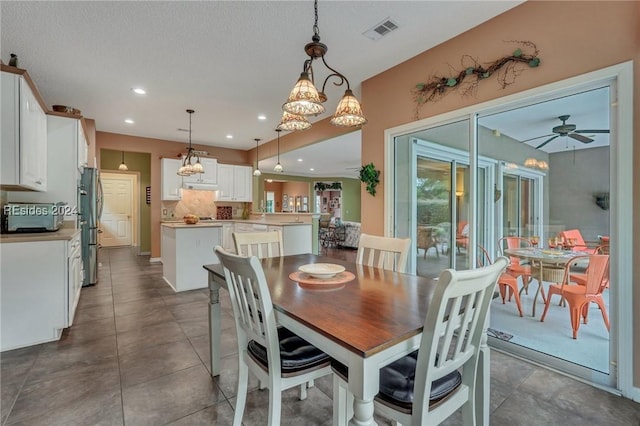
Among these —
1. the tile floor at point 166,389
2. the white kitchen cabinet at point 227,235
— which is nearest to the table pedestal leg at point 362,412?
the tile floor at point 166,389

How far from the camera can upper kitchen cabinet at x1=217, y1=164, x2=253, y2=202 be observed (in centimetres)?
727

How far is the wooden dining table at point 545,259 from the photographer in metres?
2.50

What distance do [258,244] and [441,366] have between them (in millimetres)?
1789

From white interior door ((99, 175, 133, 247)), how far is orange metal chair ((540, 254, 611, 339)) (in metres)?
10.2

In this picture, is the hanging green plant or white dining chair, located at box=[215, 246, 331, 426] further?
the hanging green plant

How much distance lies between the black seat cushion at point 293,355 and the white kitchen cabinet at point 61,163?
356cm

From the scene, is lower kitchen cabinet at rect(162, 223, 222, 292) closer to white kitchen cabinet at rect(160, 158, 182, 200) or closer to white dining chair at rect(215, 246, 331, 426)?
white kitchen cabinet at rect(160, 158, 182, 200)

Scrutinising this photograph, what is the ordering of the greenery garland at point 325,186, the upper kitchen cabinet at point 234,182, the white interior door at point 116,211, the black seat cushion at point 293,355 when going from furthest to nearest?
the greenery garland at point 325,186, the white interior door at point 116,211, the upper kitchen cabinet at point 234,182, the black seat cushion at point 293,355

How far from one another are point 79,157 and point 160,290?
6.78ft

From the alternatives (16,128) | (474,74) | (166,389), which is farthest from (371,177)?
(16,128)

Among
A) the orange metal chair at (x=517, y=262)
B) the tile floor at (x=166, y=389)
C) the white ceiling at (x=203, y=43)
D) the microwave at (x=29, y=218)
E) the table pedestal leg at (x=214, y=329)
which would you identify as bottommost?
the tile floor at (x=166, y=389)

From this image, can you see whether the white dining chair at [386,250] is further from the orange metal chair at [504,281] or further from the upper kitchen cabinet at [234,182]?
the upper kitchen cabinet at [234,182]

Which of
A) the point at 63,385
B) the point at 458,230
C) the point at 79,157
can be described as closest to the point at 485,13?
the point at 458,230

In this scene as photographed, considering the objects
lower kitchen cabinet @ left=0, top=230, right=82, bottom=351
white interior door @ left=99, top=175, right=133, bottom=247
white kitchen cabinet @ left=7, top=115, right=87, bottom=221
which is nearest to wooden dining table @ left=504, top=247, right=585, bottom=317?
lower kitchen cabinet @ left=0, top=230, right=82, bottom=351
